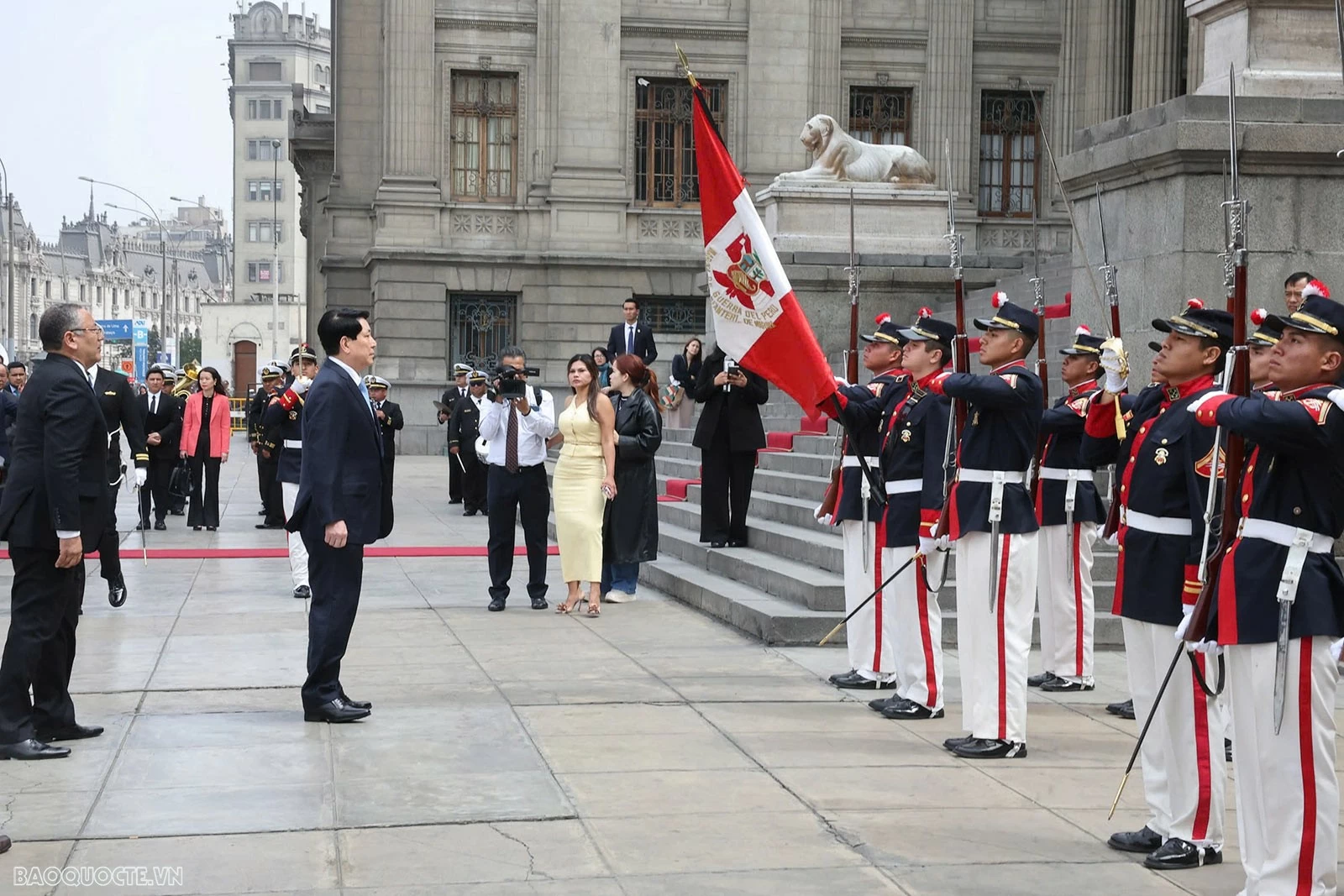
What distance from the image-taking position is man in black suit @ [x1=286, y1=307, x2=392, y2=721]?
820cm

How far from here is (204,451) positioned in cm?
2039

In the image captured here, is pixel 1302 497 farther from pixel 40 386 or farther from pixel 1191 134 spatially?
pixel 1191 134

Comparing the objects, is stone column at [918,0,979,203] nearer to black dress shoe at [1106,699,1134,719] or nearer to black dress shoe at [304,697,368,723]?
black dress shoe at [1106,699,1134,719]

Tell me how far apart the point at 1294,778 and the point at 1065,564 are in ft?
14.6

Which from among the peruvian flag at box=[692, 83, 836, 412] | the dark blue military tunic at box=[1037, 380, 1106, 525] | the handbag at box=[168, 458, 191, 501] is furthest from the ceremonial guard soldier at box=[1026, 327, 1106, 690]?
the handbag at box=[168, 458, 191, 501]

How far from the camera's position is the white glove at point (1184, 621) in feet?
18.1

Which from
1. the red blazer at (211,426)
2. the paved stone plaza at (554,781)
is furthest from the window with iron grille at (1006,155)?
the paved stone plaza at (554,781)

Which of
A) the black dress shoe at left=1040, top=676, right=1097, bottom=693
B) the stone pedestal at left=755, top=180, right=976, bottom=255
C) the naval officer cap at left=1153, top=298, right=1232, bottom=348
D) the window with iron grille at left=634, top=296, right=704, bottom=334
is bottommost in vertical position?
the black dress shoe at left=1040, top=676, right=1097, bottom=693

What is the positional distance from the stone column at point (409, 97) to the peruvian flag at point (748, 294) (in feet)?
88.2

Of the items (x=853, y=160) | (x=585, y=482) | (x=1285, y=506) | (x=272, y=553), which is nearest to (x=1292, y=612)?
(x=1285, y=506)

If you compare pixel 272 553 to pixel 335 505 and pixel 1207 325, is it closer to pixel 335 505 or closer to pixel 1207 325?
pixel 335 505

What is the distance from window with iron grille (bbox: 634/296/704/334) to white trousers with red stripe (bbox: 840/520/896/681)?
26.8 metres

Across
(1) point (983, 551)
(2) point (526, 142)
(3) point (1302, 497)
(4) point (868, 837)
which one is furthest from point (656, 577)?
(2) point (526, 142)

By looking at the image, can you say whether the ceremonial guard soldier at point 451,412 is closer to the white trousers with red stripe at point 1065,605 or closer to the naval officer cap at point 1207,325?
the white trousers with red stripe at point 1065,605
